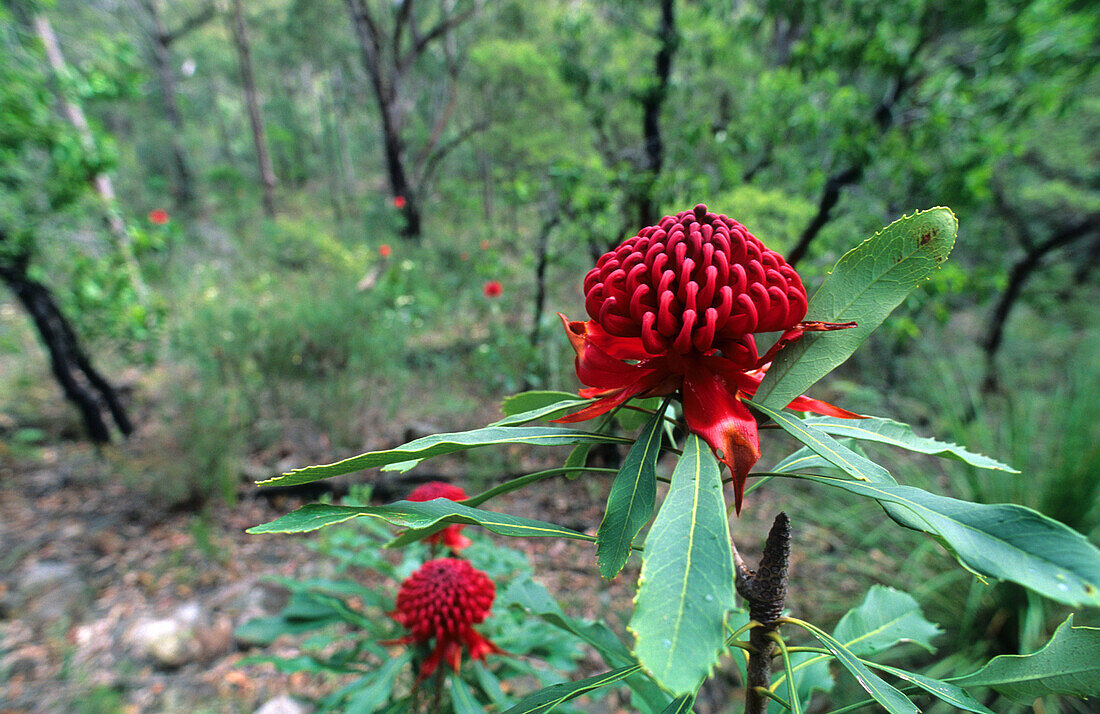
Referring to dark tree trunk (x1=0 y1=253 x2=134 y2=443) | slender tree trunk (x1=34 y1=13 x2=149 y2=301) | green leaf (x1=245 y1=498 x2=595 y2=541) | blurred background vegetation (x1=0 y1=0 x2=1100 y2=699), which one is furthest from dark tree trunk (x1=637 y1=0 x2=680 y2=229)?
dark tree trunk (x1=0 y1=253 x2=134 y2=443)

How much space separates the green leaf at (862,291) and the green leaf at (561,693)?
392 mm

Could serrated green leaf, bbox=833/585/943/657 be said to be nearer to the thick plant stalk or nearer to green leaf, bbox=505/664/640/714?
the thick plant stalk

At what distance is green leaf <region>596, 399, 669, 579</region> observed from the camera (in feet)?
1.52

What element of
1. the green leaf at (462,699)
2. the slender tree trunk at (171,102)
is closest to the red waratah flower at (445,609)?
the green leaf at (462,699)

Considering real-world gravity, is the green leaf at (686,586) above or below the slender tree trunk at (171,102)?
below

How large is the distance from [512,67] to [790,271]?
9.42 meters

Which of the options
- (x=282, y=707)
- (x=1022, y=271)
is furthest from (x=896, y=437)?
(x=1022, y=271)

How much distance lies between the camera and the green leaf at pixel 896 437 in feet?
1.67

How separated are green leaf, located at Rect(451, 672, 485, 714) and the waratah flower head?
871 millimetres

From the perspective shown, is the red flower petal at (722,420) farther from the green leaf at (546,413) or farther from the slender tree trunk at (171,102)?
the slender tree trunk at (171,102)

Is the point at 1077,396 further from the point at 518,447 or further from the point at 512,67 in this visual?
the point at 512,67

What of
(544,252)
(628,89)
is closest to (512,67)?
(628,89)

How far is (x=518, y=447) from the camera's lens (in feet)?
10.7

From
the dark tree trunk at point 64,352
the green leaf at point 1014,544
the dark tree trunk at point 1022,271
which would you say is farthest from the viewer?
the dark tree trunk at point 1022,271
